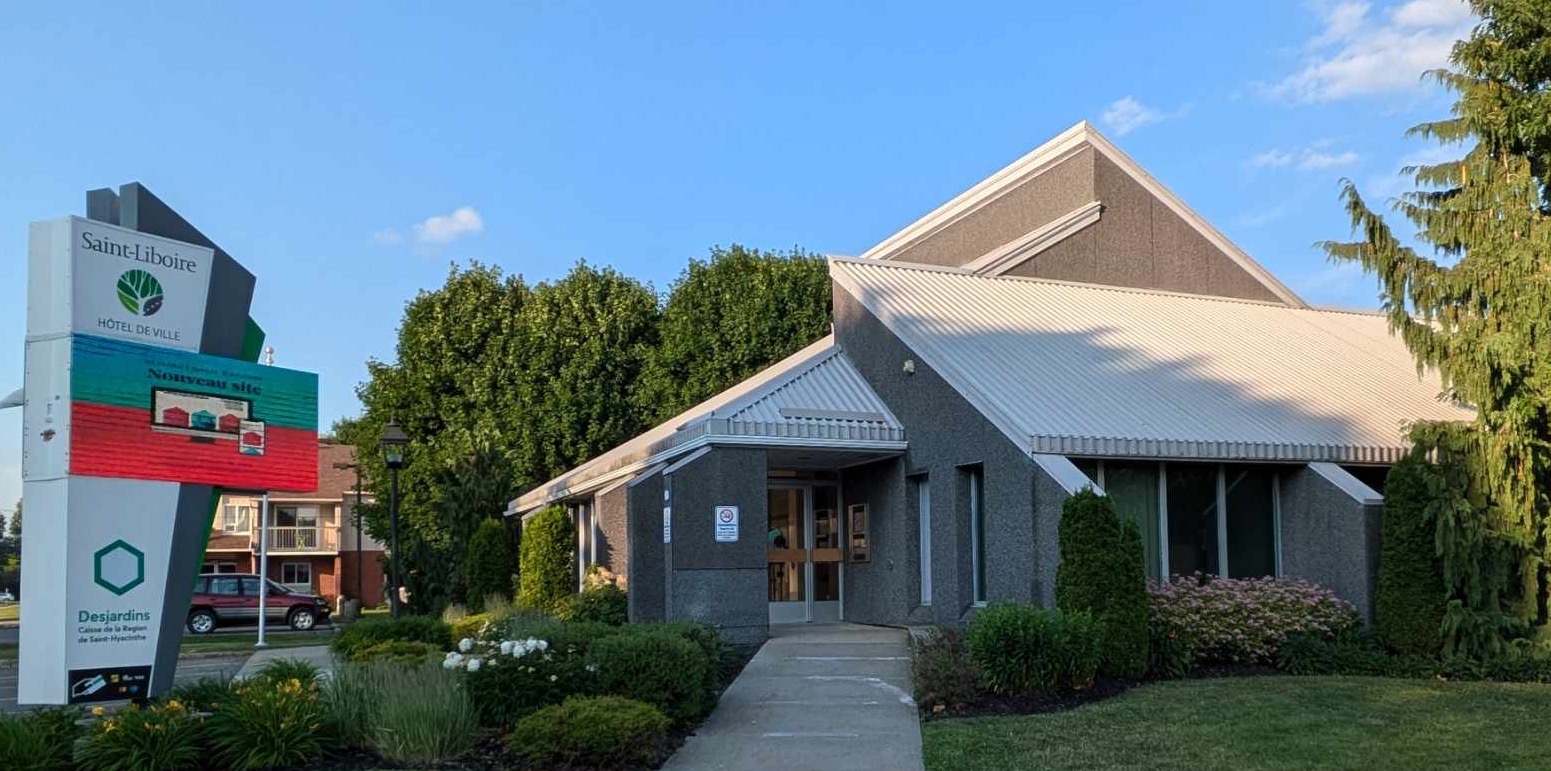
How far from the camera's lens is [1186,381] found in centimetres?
1838

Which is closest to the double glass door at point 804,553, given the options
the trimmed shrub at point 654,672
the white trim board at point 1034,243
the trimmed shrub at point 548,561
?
the trimmed shrub at point 548,561

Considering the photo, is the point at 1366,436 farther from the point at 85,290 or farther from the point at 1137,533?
the point at 85,290

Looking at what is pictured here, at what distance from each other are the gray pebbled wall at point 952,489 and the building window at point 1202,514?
5.20 feet

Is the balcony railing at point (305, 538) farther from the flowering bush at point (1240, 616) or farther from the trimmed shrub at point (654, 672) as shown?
the trimmed shrub at point (654, 672)

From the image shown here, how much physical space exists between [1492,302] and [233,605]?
30.0m

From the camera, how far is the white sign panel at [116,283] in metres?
9.99

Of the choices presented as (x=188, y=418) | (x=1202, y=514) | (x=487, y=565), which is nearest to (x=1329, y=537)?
(x=1202, y=514)

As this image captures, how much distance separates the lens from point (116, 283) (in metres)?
10.3

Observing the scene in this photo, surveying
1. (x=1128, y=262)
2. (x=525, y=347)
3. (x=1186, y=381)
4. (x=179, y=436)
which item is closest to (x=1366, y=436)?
(x=1186, y=381)

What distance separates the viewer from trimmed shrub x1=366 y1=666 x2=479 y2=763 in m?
9.84

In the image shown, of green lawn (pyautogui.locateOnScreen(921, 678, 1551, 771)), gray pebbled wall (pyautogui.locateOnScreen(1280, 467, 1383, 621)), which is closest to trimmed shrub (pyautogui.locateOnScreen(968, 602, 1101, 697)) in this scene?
Result: green lawn (pyautogui.locateOnScreen(921, 678, 1551, 771))

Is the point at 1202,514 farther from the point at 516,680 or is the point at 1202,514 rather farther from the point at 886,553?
the point at 516,680

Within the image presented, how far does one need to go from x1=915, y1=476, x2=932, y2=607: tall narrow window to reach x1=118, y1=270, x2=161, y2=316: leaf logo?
1016cm

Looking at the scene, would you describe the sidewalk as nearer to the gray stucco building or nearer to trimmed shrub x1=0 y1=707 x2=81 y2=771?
the gray stucco building
